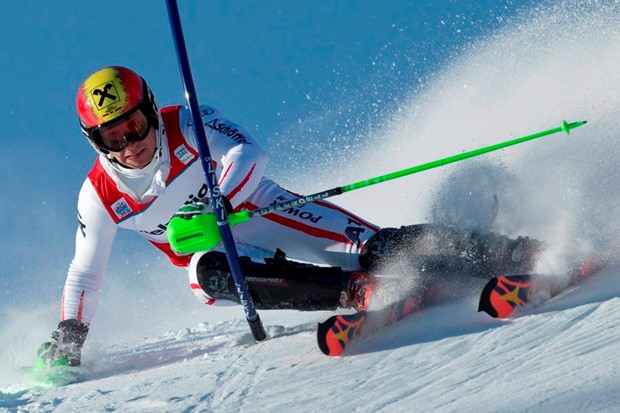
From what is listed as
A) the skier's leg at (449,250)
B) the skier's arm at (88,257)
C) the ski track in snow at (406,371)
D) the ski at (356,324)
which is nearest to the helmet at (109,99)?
the skier's arm at (88,257)

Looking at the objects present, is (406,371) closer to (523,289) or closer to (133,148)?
(523,289)

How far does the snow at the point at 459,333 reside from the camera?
3.36 m

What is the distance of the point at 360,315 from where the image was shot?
4641mm

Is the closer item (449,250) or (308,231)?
(449,250)

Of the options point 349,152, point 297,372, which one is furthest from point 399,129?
point 297,372

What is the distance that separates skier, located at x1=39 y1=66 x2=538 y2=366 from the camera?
16.7ft

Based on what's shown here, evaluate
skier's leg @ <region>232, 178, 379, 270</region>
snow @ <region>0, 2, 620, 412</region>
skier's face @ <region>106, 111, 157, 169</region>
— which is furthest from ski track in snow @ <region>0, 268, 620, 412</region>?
skier's face @ <region>106, 111, 157, 169</region>

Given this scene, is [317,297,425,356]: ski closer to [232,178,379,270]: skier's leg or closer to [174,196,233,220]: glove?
[232,178,379,270]: skier's leg

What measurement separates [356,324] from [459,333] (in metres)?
0.62

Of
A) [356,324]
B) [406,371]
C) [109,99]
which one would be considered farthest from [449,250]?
[109,99]

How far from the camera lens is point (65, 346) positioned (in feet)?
18.4

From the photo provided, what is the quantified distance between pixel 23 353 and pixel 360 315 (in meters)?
2.93

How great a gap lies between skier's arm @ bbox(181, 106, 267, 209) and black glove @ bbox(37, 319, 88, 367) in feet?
4.57

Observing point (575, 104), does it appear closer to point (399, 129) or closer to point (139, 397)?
point (399, 129)
